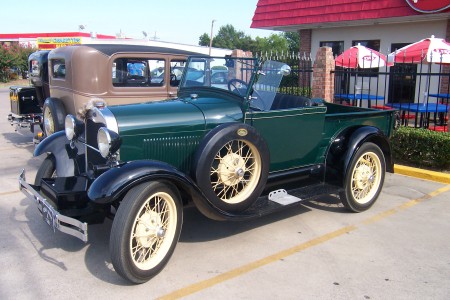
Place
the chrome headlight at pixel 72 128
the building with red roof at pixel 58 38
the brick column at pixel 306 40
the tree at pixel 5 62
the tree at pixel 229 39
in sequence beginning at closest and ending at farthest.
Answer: the chrome headlight at pixel 72 128
the brick column at pixel 306 40
the tree at pixel 5 62
the building with red roof at pixel 58 38
the tree at pixel 229 39

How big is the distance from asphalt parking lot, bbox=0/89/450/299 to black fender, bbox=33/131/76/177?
0.63 m

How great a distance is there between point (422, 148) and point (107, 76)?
5.14 m

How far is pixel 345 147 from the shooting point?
16.1ft

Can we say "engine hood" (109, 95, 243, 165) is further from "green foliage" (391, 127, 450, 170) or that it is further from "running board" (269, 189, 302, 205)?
"green foliage" (391, 127, 450, 170)

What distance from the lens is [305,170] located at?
188 inches

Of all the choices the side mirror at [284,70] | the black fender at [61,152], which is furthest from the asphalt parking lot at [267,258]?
the side mirror at [284,70]

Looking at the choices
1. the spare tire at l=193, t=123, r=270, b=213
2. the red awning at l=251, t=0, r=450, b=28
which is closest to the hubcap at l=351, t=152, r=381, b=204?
the spare tire at l=193, t=123, r=270, b=213

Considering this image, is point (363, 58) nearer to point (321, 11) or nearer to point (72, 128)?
point (321, 11)

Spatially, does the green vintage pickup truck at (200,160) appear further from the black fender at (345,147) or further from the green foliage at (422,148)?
the green foliage at (422,148)

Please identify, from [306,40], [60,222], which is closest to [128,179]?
[60,222]

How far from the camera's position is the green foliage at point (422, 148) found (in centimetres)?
644

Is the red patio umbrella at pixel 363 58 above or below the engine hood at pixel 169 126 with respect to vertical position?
above

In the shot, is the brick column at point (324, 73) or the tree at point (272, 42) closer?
the brick column at point (324, 73)

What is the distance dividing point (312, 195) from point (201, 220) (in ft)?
4.05
